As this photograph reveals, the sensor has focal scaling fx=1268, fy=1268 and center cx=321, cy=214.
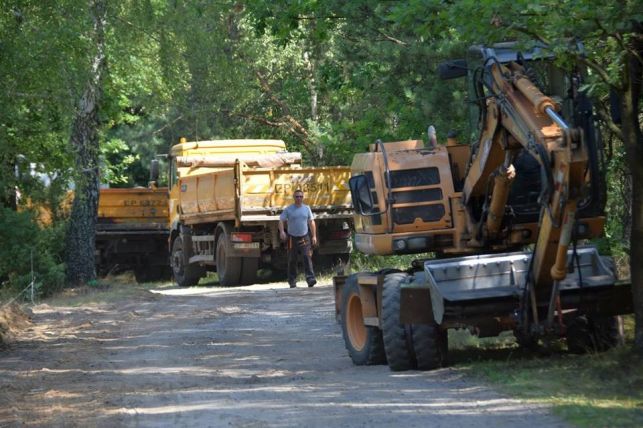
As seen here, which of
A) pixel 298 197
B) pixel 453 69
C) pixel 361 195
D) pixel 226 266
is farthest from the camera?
pixel 226 266

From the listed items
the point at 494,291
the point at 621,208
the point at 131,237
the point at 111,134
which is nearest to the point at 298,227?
the point at 621,208

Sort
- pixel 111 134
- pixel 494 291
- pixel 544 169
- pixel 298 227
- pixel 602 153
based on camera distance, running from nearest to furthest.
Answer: pixel 544 169, pixel 494 291, pixel 602 153, pixel 298 227, pixel 111 134

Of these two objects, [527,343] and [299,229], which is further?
[299,229]

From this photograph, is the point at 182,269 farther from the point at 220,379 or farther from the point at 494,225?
the point at 494,225

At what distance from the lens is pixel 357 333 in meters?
14.0

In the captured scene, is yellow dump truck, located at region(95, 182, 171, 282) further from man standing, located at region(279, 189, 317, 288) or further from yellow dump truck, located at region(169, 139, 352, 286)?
man standing, located at region(279, 189, 317, 288)

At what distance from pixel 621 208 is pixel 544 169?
881 centimetres

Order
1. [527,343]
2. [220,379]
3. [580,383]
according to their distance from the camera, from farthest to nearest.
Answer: [527,343]
[220,379]
[580,383]

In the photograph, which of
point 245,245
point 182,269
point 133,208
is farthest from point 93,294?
point 133,208

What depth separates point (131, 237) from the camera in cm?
3319

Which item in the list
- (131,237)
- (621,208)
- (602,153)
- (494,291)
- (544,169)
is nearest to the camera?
(544,169)

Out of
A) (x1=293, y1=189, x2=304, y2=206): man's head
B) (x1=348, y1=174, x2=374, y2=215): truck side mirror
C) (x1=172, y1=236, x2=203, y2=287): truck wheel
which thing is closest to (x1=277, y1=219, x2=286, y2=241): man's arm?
(x1=293, y1=189, x2=304, y2=206): man's head

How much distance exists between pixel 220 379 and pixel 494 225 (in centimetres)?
318

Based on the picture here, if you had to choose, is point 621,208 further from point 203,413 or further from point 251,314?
point 203,413
